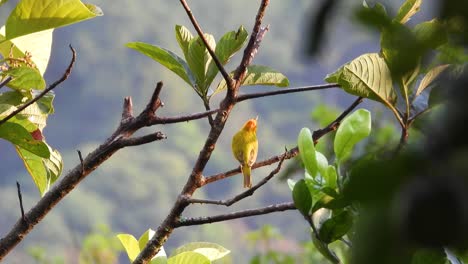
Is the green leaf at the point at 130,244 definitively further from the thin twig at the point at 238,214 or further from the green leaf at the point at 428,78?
the green leaf at the point at 428,78

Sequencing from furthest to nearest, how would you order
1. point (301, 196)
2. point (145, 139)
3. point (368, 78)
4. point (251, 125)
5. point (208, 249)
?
point (251, 125) → point (208, 249) → point (145, 139) → point (368, 78) → point (301, 196)

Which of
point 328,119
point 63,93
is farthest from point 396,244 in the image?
point 63,93

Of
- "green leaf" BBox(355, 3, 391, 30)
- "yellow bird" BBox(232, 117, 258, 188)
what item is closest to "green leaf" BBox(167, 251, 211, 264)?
"green leaf" BBox(355, 3, 391, 30)

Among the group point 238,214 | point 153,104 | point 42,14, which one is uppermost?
point 42,14

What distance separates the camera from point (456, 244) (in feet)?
0.43

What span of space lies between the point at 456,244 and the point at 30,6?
0.74m

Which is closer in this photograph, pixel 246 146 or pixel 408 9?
pixel 408 9

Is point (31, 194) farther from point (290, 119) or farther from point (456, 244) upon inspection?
point (456, 244)

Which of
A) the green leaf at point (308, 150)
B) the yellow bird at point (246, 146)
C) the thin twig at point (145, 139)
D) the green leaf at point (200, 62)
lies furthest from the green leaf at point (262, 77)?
the yellow bird at point (246, 146)

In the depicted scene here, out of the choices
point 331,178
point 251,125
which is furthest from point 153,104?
point 251,125

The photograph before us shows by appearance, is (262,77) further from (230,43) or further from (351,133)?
(351,133)

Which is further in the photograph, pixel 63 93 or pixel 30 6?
pixel 63 93

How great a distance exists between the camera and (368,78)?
25.4 inches

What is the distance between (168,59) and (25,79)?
163 millimetres
